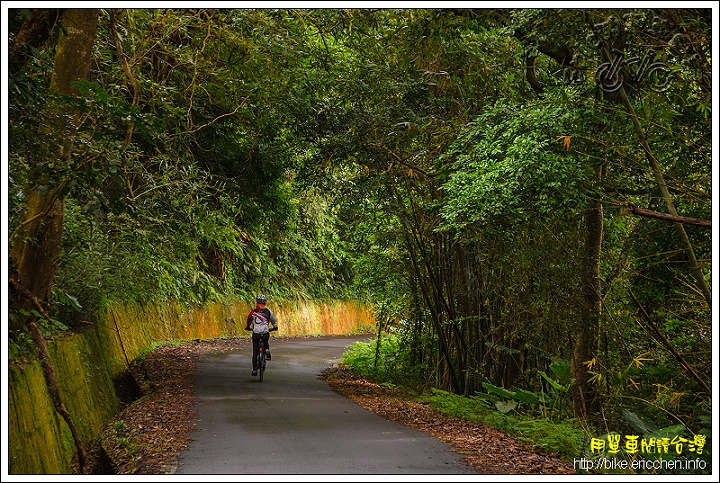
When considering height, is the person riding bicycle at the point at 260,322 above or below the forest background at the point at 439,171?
below

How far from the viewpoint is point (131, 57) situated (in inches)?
451

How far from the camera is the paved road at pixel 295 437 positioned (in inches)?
278

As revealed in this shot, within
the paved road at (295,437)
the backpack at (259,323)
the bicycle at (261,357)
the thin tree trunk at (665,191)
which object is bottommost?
the paved road at (295,437)

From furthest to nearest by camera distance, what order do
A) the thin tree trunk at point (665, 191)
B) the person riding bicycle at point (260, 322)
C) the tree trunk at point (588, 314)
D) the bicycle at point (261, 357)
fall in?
the bicycle at point (261, 357), the person riding bicycle at point (260, 322), the tree trunk at point (588, 314), the thin tree trunk at point (665, 191)

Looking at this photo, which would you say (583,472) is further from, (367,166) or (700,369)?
(367,166)

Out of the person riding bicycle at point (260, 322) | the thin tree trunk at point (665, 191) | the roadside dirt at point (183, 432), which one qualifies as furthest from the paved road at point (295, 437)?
the thin tree trunk at point (665, 191)

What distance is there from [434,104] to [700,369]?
20.0 feet

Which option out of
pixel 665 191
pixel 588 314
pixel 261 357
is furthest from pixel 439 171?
pixel 261 357

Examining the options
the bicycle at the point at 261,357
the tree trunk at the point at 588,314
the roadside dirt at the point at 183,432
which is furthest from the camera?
the bicycle at the point at 261,357

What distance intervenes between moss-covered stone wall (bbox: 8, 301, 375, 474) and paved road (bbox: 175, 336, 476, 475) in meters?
1.46

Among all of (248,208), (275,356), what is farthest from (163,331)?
(248,208)

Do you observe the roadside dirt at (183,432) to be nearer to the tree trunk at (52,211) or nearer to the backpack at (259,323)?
the tree trunk at (52,211)

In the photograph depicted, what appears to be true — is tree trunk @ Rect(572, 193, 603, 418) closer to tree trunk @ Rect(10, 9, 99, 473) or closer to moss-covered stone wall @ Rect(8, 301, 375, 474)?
tree trunk @ Rect(10, 9, 99, 473)

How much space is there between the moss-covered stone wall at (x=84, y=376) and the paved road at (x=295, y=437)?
146 centimetres
